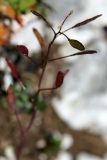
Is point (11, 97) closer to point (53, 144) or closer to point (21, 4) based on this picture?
point (21, 4)

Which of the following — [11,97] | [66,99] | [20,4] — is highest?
[20,4]

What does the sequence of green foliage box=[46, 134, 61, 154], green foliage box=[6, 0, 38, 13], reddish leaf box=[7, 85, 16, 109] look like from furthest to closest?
green foliage box=[46, 134, 61, 154]
green foliage box=[6, 0, 38, 13]
reddish leaf box=[7, 85, 16, 109]

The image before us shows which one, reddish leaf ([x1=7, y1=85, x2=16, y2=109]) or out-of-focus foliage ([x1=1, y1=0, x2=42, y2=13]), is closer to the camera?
reddish leaf ([x1=7, y1=85, x2=16, y2=109])

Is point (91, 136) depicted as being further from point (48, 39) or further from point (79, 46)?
point (79, 46)

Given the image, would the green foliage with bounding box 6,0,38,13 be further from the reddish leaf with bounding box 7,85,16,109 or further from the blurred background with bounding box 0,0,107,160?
the blurred background with bounding box 0,0,107,160

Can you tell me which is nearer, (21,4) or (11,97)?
(11,97)

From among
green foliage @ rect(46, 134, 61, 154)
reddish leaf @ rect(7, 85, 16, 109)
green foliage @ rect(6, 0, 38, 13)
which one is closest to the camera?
reddish leaf @ rect(7, 85, 16, 109)

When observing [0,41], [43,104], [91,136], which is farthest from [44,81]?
[0,41]

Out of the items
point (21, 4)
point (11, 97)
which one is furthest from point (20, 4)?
point (11, 97)

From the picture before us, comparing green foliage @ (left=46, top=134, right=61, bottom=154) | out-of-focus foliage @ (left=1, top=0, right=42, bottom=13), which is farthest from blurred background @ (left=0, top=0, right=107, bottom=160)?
out-of-focus foliage @ (left=1, top=0, right=42, bottom=13)
